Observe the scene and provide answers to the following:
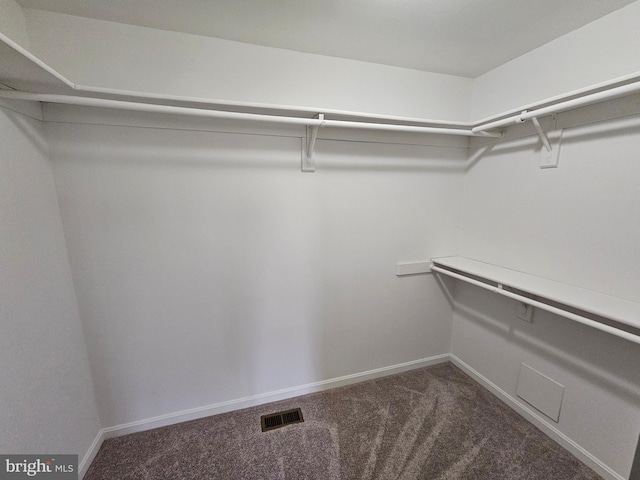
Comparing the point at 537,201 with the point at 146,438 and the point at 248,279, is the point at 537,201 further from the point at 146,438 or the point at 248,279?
the point at 146,438

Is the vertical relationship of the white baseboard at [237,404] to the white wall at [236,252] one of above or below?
below

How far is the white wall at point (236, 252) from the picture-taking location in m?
1.46

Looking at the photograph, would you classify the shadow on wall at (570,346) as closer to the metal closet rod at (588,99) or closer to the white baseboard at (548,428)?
the white baseboard at (548,428)

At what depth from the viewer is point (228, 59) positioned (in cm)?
150

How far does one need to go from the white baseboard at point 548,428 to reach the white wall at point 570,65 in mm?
2039

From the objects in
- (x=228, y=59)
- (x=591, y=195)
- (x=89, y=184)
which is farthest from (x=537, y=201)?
(x=89, y=184)

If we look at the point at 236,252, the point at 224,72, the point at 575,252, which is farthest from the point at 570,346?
the point at 224,72

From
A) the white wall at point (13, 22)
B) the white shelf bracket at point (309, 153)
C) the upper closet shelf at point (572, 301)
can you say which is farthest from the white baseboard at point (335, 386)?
the white wall at point (13, 22)

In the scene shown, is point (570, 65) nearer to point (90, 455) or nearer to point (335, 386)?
point (335, 386)

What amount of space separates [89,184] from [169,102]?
0.64m

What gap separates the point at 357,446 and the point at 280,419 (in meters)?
0.55

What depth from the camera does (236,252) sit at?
170 centimetres

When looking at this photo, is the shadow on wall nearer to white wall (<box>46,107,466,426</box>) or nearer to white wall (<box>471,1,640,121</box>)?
white wall (<box>46,107,466,426</box>)

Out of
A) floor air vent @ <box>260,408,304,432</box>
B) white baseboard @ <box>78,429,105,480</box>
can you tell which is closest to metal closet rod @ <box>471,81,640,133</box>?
floor air vent @ <box>260,408,304,432</box>
